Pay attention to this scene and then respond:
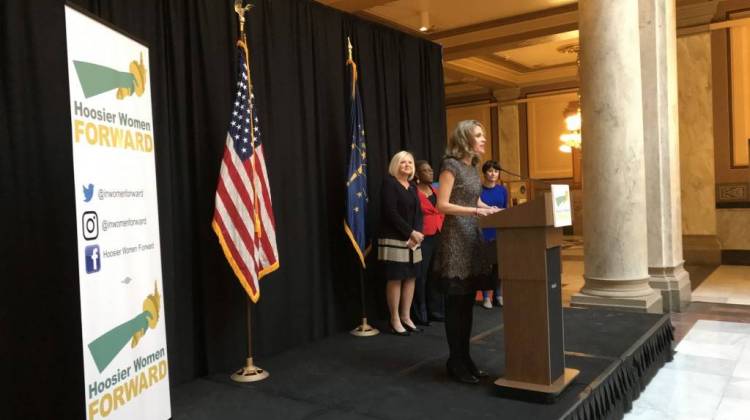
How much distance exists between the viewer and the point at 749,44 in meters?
8.43

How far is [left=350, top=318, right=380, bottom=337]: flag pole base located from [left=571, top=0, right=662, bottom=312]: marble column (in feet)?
5.68

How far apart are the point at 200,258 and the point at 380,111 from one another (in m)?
2.25

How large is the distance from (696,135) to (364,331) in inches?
253

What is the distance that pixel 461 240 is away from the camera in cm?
296

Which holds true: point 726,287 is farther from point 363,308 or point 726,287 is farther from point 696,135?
point 363,308

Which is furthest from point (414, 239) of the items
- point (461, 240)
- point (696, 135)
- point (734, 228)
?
point (734, 228)

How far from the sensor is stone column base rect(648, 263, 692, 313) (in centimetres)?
527

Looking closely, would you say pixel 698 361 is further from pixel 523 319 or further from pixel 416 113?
pixel 416 113

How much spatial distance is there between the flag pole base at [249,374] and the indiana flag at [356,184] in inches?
47.0

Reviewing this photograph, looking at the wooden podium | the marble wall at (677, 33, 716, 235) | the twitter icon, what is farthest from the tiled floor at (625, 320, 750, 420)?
the marble wall at (677, 33, 716, 235)

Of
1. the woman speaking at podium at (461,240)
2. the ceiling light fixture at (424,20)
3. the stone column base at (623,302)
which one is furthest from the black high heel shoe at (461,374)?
the ceiling light fixture at (424,20)

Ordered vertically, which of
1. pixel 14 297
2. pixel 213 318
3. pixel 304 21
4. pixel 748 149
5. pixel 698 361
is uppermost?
pixel 304 21

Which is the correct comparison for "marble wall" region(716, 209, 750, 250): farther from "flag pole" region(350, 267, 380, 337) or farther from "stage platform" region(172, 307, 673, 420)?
"flag pole" region(350, 267, 380, 337)

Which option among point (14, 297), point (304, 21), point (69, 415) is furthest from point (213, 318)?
point (304, 21)
